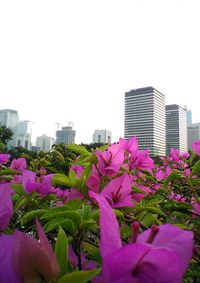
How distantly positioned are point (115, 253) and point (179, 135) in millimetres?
86100

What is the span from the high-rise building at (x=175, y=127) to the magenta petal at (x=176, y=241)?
276 feet

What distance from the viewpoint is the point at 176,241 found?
1.14 feet

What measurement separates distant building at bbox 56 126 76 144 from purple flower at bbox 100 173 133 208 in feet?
282

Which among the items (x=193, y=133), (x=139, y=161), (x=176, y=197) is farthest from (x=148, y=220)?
(x=193, y=133)

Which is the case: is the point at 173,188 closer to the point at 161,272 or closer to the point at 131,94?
the point at 161,272

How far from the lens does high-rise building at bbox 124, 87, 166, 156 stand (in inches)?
3182

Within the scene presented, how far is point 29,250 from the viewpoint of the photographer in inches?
A: 12.4

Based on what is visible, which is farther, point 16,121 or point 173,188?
point 16,121

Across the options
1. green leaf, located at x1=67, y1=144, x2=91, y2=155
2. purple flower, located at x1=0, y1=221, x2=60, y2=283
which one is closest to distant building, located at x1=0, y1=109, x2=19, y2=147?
green leaf, located at x1=67, y1=144, x2=91, y2=155

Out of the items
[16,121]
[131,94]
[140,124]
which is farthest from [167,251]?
[16,121]

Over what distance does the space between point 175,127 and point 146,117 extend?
8.95 metres

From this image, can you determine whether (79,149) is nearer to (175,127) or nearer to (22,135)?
(175,127)

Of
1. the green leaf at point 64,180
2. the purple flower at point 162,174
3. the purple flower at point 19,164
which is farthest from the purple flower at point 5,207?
the purple flower at point 162,174

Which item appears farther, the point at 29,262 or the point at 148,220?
the point at 148,220
